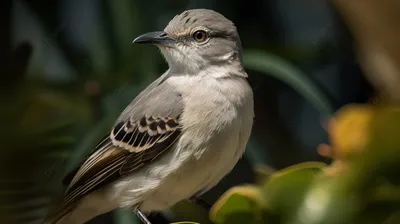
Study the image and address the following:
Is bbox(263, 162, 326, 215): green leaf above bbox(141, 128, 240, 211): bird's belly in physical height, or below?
above

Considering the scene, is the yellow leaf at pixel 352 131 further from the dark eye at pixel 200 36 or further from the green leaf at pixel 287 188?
the dark eye at pixel 200 36

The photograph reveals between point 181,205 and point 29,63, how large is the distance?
870mm

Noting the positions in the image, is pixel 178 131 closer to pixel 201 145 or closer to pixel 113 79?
pixel 201 145

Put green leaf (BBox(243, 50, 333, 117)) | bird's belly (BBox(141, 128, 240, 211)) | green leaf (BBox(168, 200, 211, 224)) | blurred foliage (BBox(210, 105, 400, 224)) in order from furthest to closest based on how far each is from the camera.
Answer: green leaf (BBox(243, 50, 333, 117))
bird's belly (BBox(141, 128, 240, 211))
green leaf (BBox(168, 200, 211, 224))
blurred foliage (BBox(210, 105, 400, 224))

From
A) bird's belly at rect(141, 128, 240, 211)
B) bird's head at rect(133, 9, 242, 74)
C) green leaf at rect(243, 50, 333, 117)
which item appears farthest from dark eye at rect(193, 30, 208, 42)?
green leaf at rect(243, 50, 333, 117)

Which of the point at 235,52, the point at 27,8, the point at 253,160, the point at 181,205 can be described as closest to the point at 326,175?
the point at 181,205

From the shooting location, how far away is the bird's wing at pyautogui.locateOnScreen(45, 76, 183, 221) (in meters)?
1.07

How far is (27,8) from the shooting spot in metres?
1.88

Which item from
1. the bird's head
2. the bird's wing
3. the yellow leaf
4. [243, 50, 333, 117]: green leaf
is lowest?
[243, 50, 333, 117]: green leaf

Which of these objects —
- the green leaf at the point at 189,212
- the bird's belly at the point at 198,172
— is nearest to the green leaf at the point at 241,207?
the green leaf at the point at 189,212

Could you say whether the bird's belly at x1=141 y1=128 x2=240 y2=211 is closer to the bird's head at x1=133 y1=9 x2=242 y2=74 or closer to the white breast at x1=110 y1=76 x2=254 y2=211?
the white breast at x1=110 y1=76 x2=254 y2=211

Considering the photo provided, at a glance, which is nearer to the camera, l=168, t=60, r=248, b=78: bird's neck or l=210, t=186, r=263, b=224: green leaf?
l=210, t=186, r=263, b=224: green leaf

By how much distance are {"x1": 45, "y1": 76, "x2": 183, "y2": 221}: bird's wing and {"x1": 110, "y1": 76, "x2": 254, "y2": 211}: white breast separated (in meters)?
0.02

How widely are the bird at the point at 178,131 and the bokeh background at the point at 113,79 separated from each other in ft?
0.65
